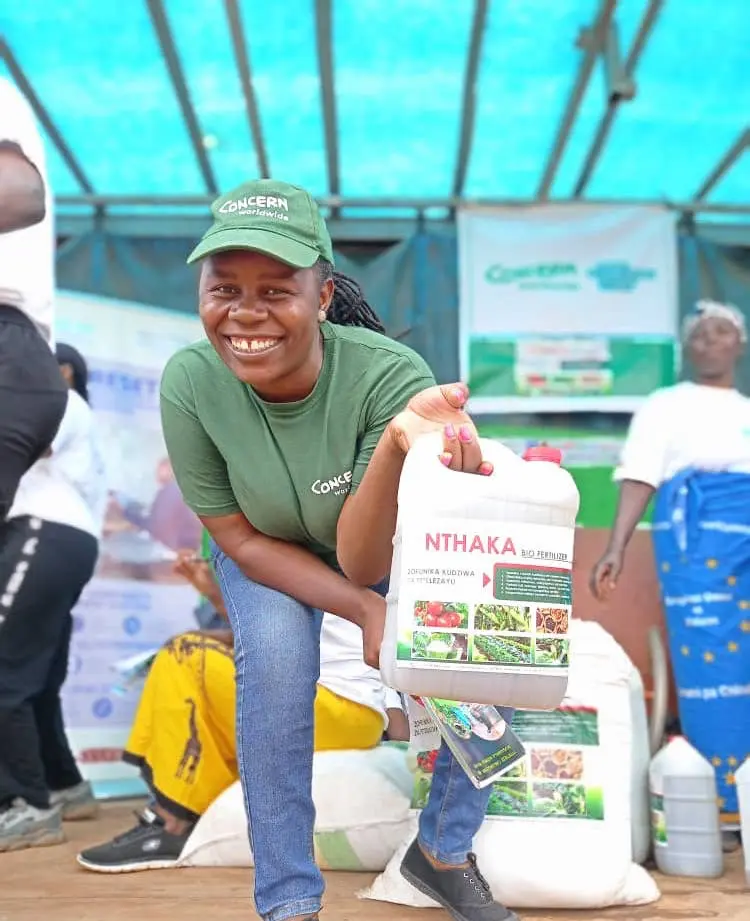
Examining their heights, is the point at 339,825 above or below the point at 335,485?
below

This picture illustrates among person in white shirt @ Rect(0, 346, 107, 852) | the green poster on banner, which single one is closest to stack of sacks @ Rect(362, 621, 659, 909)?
person in white shirt @ Rect(0, 346, 107, 852)

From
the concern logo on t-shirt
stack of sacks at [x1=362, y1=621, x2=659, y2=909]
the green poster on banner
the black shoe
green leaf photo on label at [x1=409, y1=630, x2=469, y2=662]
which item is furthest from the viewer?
the green poster on banner

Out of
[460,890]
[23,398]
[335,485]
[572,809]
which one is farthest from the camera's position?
[572,809]

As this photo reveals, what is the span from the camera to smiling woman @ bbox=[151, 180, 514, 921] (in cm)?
175

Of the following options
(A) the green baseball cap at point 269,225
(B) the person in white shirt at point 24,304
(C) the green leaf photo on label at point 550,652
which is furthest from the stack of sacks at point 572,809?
(A) the green baseball cap at point 269,225

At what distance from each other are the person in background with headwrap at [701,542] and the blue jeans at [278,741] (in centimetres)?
187

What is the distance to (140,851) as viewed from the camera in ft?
9.06

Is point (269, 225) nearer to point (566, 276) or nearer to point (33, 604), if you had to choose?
point (33, 604)

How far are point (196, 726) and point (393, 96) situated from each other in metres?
3.09

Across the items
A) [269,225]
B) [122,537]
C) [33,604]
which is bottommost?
[33,604]

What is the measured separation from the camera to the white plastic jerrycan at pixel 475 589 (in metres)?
1.57

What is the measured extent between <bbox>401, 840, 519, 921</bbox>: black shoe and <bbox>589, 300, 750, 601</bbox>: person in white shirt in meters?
1.44

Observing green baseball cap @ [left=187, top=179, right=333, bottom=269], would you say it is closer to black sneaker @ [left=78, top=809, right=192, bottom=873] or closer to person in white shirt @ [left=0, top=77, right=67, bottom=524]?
person in white shirt @ [left=0, top=77, right=67, bottom=524]

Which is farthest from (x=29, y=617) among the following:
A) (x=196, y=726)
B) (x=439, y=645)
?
(x=439, y=645)
